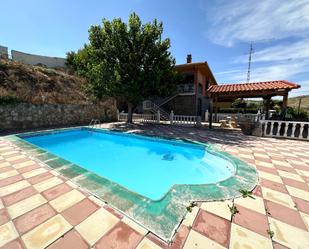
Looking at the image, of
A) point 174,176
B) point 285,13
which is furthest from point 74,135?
point 285,13

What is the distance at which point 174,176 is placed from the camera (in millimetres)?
4801

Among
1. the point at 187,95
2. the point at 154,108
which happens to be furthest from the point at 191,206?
the point at 154,108

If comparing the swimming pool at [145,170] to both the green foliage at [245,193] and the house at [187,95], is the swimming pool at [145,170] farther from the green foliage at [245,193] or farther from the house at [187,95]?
the house at [187,95]

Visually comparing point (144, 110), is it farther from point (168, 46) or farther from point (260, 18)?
point (260, 18)

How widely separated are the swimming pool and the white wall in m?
14.5

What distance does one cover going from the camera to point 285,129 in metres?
7.82

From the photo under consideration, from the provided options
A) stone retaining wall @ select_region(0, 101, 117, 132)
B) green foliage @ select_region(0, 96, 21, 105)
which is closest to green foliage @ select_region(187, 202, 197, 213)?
stone retaining wall @ select_region(0, 101, 117, 132)

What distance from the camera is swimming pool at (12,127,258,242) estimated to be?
2.26 metres

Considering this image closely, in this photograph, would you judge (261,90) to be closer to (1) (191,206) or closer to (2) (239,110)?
(1) (191,206)

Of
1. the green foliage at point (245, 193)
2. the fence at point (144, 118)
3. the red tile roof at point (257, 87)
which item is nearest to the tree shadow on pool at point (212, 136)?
the red tile roof at point (257, 87)

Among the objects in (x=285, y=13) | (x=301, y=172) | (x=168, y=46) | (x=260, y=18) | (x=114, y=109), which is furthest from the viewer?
(x=114, y=109)

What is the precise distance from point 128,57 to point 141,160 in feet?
23.5

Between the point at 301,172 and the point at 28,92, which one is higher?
the point at 28,92

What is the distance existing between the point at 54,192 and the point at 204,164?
4.58m
